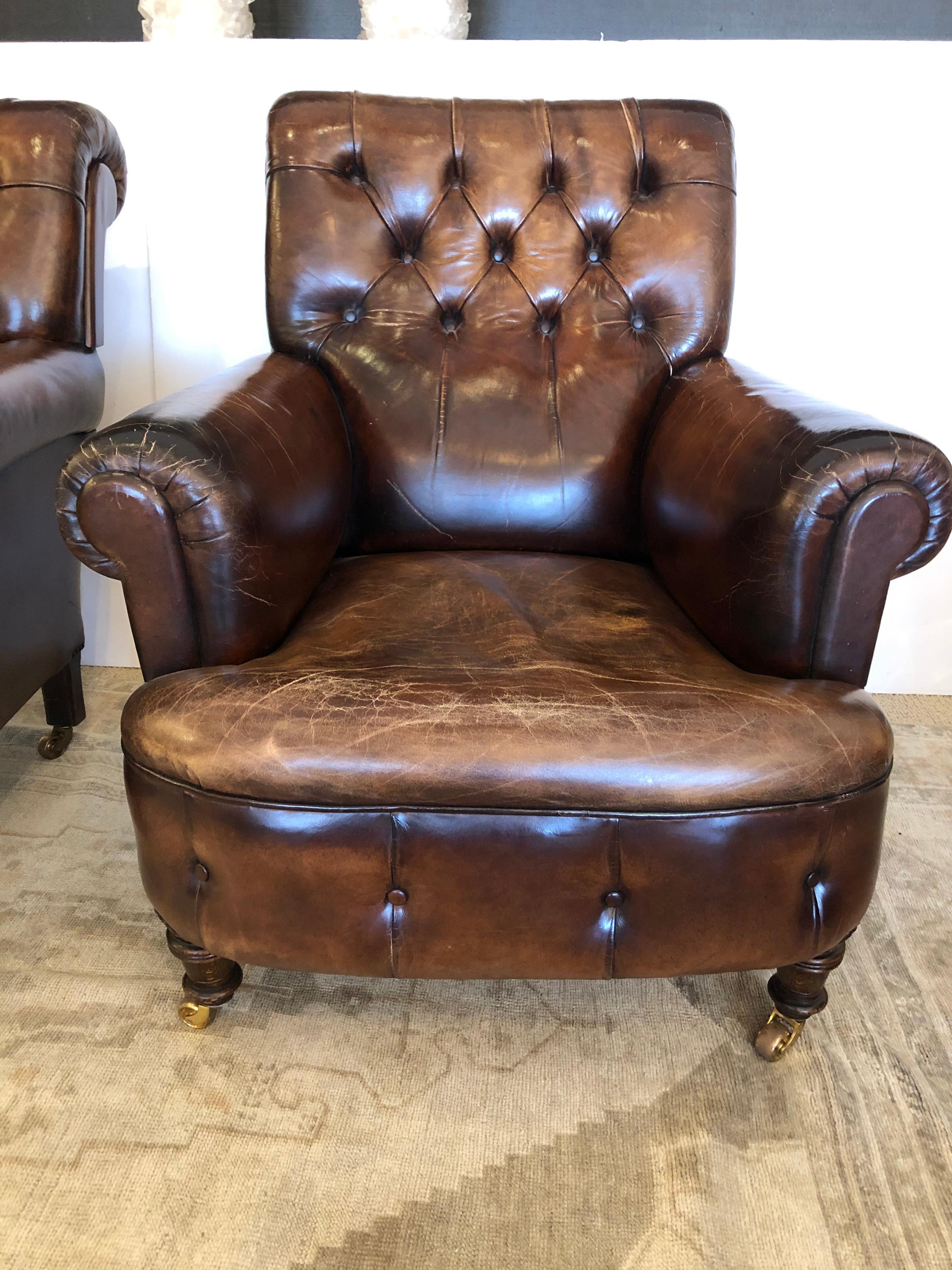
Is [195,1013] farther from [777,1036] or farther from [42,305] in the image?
[42,305]

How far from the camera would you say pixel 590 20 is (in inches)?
75.2

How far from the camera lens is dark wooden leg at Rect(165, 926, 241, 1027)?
1066 millimetres

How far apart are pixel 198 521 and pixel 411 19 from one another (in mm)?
1200

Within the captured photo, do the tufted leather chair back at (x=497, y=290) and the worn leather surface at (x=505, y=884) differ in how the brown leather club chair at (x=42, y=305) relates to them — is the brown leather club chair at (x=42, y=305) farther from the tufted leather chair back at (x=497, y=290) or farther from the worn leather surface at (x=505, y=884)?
the worn leather surface at (x=505, y=884)

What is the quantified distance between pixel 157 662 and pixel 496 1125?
1.98ft

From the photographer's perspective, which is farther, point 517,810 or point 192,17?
point 192,17

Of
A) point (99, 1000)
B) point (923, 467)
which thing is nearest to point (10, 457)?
point (99, 1000)

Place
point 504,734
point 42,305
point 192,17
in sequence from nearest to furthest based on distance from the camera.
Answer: point 504,734
point 42,305
point 192,17

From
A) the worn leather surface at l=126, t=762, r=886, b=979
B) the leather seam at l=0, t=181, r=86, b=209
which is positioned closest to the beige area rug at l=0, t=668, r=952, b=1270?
the worn leather surface at l=126, t=762, r=886, b=979

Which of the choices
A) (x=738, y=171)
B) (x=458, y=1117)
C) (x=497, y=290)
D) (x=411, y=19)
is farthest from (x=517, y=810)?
(x=411, y=19)

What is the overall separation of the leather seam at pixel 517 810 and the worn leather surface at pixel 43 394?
613mm

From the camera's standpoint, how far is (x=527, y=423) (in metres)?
1.40

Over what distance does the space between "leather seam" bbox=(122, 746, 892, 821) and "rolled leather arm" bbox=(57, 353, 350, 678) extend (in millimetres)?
192

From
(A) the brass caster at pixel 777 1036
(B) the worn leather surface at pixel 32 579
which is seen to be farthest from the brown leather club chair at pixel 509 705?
(B) the worn leather surface at pixel 32 579
